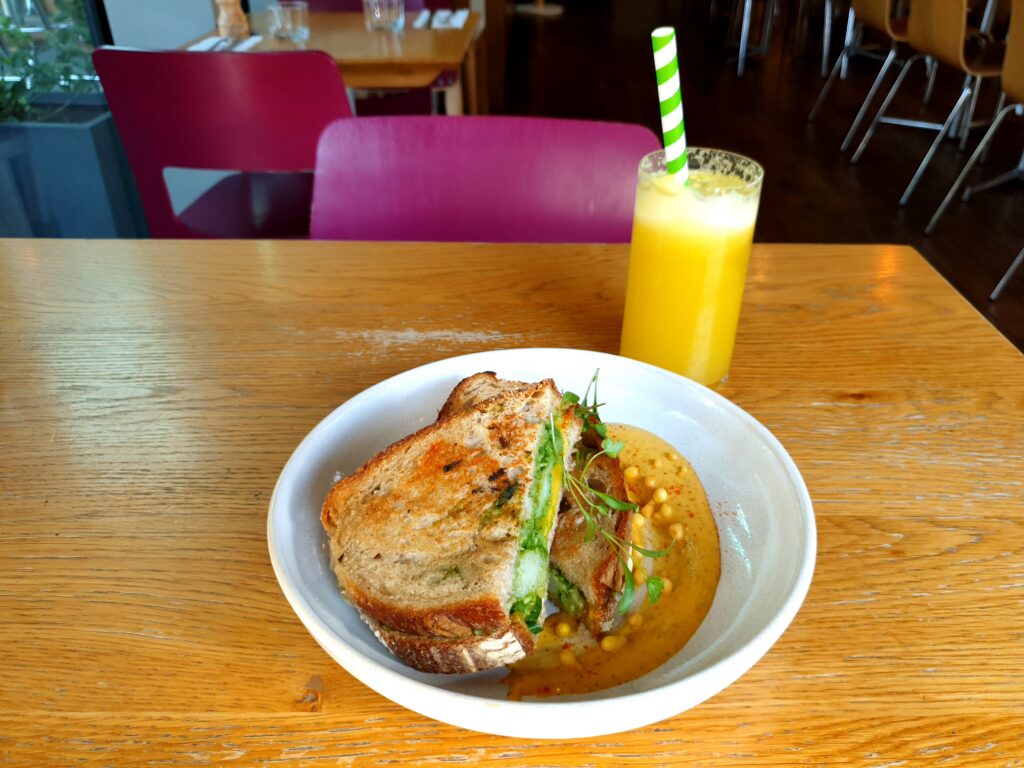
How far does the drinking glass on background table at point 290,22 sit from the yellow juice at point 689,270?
224 cm

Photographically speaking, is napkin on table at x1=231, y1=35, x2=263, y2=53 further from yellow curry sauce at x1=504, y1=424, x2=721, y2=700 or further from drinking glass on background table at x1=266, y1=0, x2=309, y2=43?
yellow curry sauce at x1=504, y1=424, x2=721, y2=700

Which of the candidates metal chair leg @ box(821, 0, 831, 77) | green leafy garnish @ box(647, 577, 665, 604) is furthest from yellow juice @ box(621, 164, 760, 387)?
metal chair leg @ box(821, 0, 831, 77)

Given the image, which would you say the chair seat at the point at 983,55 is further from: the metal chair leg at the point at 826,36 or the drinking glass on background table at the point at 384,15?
the drinking glass on background table at the point at 384,15

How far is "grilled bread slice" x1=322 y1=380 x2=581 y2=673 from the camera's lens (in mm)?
497

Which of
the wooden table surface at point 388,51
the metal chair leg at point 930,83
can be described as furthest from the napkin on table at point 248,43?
the metal chair leg at point 930,83

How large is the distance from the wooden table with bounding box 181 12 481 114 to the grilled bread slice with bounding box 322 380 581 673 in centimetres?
204

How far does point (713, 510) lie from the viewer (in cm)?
65

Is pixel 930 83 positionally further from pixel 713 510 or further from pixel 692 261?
pixel 713 510

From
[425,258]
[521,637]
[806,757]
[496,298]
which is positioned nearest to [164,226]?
[425,258]

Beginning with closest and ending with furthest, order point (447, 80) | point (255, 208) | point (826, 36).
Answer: point (255, 208) < point (447, 80) < point (826, 36)

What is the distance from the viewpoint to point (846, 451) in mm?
756

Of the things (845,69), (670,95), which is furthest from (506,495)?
(845,69)

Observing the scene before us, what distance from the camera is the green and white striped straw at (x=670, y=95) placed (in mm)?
705

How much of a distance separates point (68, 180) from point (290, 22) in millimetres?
1021
